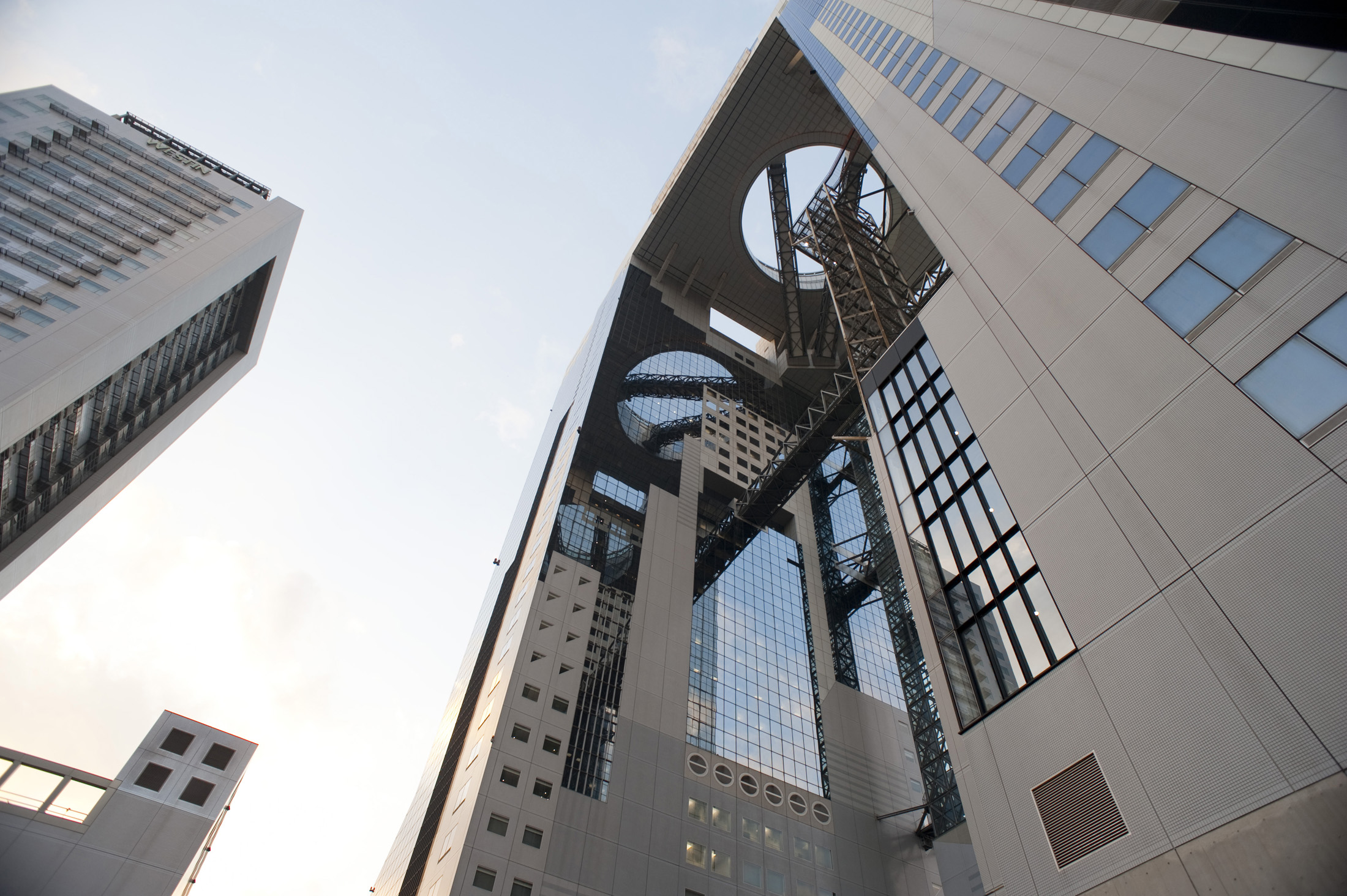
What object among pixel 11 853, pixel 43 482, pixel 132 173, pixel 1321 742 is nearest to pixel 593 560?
pixel 11 853

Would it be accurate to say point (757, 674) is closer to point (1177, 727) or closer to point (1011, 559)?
point (1011, 559)

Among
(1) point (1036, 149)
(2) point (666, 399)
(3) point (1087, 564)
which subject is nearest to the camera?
(3) point (1087, 564)

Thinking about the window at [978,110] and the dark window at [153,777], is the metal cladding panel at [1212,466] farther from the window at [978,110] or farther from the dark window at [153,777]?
the dark window at [153,777]

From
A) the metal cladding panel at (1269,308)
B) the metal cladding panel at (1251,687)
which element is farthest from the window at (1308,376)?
the metal cladding panel at (1251,687)

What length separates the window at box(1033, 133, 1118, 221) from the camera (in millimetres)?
19078

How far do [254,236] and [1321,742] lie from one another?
222 feet

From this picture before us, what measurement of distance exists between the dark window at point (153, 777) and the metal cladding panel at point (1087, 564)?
3057 cm

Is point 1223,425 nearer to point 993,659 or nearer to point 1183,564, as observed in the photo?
point 1183,564

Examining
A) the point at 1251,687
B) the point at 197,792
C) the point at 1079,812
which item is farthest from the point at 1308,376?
the point at 197,792

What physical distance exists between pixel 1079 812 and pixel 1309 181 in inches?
513

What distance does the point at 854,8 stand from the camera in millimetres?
45406

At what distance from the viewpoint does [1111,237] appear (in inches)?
692

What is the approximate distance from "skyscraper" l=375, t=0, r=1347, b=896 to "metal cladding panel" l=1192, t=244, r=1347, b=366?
7cm

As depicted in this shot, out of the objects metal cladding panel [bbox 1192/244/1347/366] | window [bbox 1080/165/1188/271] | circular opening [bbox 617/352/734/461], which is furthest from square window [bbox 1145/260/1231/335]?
circular opening [bbox 617/352/734/461]
